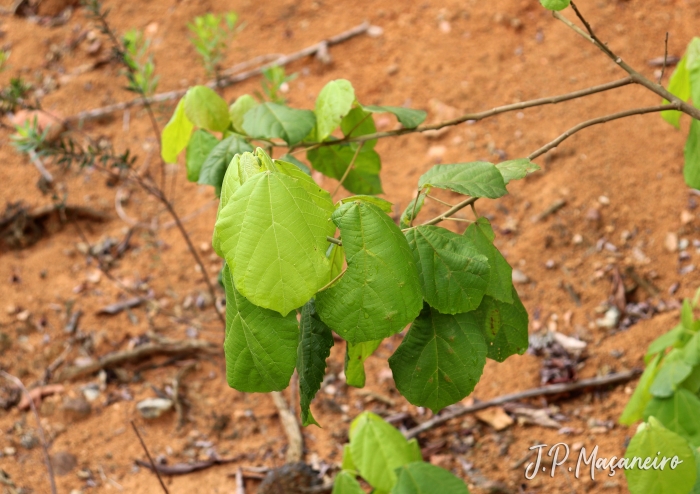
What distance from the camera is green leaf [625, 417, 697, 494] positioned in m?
1.42

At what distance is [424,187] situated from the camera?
1159 mm

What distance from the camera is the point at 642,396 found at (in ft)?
6.17

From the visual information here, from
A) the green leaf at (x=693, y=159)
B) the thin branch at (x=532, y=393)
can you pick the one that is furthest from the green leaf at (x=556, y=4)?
the thin branch at (x=532, y=393)

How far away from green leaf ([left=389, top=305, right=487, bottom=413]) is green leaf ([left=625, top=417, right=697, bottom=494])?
607 mm

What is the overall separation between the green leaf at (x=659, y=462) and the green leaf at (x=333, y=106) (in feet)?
3.14

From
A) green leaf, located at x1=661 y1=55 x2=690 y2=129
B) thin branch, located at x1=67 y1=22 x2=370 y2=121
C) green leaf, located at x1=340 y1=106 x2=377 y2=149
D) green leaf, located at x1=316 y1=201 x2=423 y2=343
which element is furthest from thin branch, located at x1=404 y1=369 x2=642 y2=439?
thin branch, located at x1=67 y1=22 x2=370 y2=121

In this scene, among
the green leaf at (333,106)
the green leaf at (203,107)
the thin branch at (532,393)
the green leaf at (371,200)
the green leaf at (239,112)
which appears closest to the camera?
the green leaf at (371,200)

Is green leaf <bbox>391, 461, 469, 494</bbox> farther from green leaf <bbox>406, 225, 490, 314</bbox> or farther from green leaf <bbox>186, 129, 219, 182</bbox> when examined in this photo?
green leaf <bbox>186, 129, 219, 182</bbox>

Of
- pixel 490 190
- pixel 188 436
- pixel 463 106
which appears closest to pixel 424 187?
pixel 490 190

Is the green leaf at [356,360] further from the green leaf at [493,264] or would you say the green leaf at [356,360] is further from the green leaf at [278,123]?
the green leaf at [278,123]

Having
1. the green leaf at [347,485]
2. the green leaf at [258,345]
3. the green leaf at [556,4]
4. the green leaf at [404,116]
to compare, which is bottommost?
the green leaf at [347,485]

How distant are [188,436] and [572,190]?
1.93m

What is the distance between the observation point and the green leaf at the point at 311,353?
40.1 inches

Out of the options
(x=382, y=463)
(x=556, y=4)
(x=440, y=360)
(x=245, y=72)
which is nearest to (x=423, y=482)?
(x=382, y=463)
